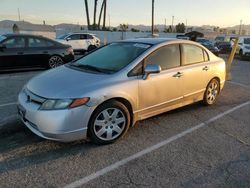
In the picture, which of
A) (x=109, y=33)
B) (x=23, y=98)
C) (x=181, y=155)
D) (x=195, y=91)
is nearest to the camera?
(x=181, y=155)

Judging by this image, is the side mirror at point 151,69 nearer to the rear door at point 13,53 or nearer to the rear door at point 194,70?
the rear door at point 194,70

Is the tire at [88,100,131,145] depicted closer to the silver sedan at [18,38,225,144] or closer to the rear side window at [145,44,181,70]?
the silver sedan at [18,38,225,144]

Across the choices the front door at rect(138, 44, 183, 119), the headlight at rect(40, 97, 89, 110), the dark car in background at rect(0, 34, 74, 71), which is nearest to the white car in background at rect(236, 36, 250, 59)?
the dark car in background at rect(0, 34, 74, 71)

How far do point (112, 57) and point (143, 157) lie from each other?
1.88m

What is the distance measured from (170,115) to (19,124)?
2771 millimetres

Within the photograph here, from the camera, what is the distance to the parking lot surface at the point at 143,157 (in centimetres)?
299

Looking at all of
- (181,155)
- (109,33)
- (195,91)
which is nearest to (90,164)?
(181,155)

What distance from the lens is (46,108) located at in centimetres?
341

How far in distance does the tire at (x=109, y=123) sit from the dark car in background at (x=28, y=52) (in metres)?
6.41

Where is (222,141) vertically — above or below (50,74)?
below

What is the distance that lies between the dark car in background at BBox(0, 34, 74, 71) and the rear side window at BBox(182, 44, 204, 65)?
6025 mm

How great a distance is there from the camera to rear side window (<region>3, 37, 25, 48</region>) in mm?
8884

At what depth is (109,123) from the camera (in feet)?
12.5

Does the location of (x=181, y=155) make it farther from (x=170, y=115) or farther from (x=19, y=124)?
(x=19, y=124)
